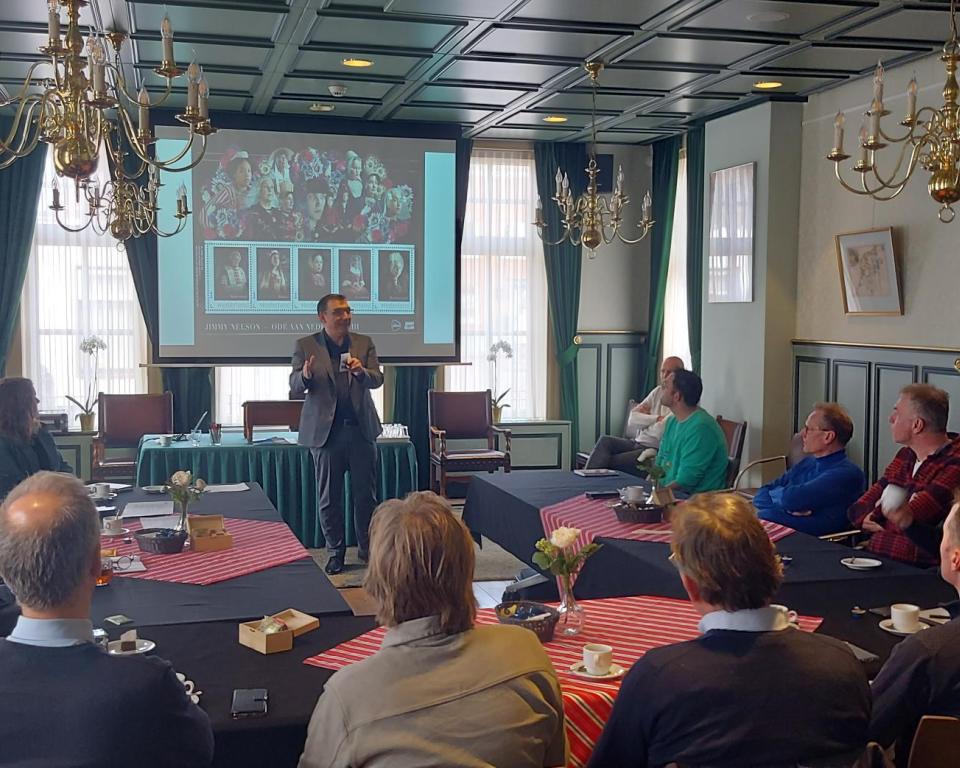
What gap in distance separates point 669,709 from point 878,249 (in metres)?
5.45

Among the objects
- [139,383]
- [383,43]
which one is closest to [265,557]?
[383,43]

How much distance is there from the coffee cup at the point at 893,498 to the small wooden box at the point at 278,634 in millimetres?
2376

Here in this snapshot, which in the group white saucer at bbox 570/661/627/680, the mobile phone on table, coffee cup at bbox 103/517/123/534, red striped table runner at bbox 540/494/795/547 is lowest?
red striped table runner at bbox 540/494/795/547

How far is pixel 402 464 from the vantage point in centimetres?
732

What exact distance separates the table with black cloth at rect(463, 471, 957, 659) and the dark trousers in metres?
1.30

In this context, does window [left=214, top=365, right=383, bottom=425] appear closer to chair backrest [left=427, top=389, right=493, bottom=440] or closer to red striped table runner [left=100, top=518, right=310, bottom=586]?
chair backrest [left=427, top=389, right=493, bottom=440]

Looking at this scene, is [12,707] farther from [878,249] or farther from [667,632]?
[878,249]

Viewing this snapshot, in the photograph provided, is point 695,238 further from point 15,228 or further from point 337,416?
point 15,228

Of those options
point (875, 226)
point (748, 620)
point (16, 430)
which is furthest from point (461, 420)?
point (748, 620)

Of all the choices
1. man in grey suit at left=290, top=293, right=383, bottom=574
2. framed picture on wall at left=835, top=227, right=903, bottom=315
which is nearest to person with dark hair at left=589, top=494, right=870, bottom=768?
man in grey suit at left=290, top=293, right=383, bottom=574

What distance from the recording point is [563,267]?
9438 mm

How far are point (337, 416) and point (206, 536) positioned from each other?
9.06 feet

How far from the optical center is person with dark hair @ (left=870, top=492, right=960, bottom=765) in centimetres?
212

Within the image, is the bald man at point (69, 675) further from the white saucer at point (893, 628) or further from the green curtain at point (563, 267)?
the green curtain at point (563, 267)
